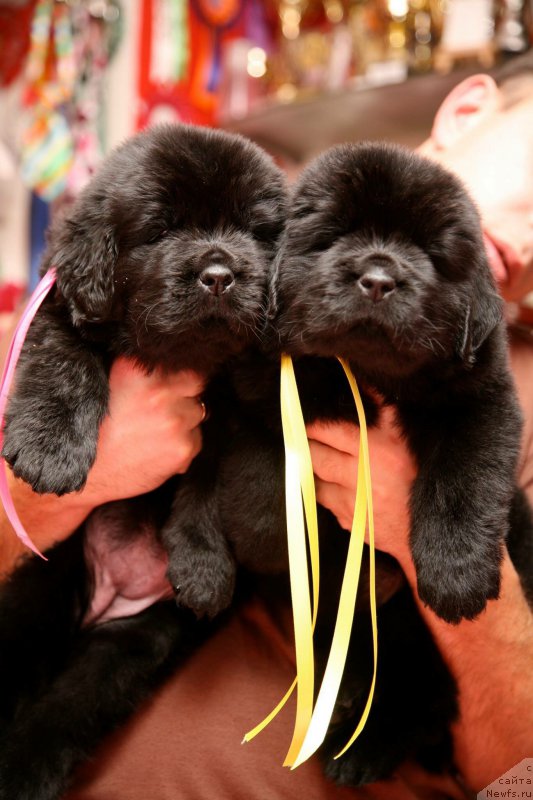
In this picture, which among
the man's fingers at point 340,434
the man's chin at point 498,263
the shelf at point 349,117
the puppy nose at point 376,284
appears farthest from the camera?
the shelf at point 349,117

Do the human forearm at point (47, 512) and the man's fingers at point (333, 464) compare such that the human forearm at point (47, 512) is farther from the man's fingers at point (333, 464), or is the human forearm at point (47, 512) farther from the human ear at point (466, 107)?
the human ear at point (466, 107)

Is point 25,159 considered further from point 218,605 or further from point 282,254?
point 218,605

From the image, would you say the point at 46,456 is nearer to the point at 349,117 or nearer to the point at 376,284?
the point at 376,284

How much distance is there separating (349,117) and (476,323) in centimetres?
148

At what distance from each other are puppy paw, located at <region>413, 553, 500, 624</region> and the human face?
804 mm

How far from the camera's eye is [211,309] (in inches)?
41.3

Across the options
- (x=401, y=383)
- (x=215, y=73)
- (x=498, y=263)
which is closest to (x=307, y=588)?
(x=401, y=383)

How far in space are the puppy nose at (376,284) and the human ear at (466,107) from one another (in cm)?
94

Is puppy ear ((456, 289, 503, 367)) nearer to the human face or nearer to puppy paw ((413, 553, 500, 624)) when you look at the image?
puppy paw ((413, 553, 500, 624))

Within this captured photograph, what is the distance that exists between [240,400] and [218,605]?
1.12 ft

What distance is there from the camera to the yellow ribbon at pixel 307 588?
98cm

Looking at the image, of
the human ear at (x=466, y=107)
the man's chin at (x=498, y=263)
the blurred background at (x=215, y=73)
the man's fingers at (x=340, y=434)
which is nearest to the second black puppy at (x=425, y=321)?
the man's fingers at (x=340, y=434)

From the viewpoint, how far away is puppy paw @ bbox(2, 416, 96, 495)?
3.38 ft

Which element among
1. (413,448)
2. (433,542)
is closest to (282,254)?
(413,448)
